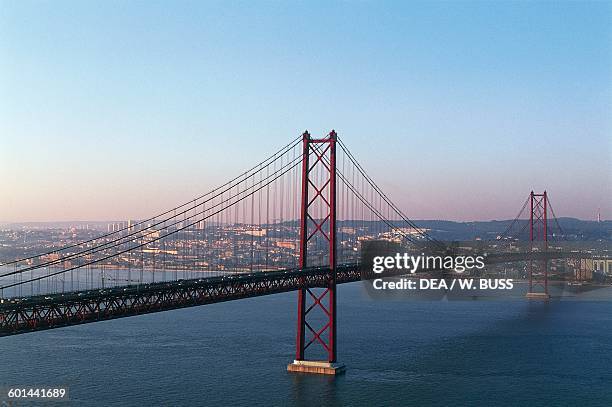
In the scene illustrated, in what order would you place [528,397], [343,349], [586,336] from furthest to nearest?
1. [586,336]
2. [343,349]
3. [528,397]

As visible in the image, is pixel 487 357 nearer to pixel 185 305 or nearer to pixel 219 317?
pixel 185 305

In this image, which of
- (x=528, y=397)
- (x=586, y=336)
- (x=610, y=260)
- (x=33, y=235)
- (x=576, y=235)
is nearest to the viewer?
(x=528, y=397)

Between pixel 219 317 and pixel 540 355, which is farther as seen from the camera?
pixel 219 317

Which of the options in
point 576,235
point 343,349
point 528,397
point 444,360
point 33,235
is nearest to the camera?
point 528,397

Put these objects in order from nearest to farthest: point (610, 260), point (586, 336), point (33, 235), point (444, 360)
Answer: point (444, 360) → point (586, 336) → point (610, 260) → point (33, 235)

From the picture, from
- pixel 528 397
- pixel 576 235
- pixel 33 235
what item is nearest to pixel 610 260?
pixel 576 235

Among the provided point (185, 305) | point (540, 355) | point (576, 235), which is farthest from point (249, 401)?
point (576, 235)

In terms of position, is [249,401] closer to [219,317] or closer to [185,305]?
[185,305]

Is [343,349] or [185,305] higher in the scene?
[185,305]

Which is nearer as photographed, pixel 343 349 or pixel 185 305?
pixel 185 305
